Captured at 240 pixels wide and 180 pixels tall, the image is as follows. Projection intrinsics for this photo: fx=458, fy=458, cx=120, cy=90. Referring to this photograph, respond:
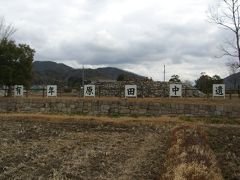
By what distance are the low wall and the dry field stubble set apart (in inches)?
148

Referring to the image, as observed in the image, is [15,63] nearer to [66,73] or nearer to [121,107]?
[121,107]

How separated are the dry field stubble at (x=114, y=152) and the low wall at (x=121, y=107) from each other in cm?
375

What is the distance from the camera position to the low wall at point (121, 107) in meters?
26.3

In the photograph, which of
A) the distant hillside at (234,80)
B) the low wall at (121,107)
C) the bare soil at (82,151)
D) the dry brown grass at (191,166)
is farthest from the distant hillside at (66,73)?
the dry brown grass at (191,166)

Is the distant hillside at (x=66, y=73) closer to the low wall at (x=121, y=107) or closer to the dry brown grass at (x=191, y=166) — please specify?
the low wall at (x=121, y=107)

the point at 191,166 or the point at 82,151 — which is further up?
the point at 191,166

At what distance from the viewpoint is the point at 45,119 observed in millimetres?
25375

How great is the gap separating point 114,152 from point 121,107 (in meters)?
14.9

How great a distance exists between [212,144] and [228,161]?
148 inches

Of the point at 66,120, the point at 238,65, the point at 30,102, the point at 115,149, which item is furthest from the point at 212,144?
the point at 30,102

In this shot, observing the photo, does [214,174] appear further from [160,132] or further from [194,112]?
[194,112]

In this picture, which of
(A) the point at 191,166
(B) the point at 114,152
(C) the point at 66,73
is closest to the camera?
(A) the point at 191,166

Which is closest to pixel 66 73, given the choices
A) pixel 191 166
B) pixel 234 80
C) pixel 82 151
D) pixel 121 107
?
pixel 234 80

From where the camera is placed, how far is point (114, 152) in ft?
44.4
